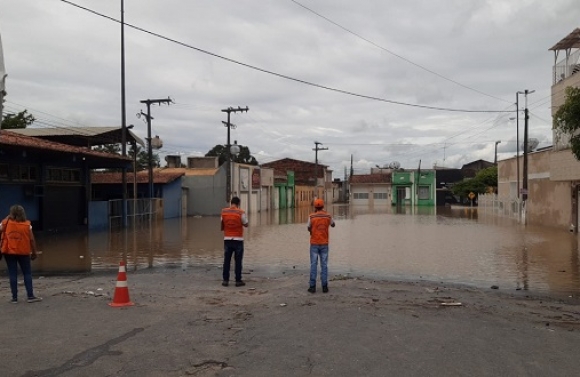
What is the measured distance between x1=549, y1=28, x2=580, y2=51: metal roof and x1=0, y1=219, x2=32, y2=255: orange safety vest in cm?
2352

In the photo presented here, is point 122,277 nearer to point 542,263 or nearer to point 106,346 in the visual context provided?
point 106,346

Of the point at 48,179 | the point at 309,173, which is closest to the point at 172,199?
the point at 48,179

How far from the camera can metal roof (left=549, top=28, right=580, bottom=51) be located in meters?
23.5

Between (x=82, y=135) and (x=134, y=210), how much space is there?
5447 mm

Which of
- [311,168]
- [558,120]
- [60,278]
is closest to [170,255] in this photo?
[60,278]

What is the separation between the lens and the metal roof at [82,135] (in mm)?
→ 30109

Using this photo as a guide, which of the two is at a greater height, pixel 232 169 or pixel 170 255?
pixel 232 169

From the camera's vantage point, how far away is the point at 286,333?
243 inches

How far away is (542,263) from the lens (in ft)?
48.0

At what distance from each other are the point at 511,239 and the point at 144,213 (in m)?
22.1

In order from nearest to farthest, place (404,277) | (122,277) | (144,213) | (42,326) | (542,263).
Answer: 1. (42,326)
2. (122,277)
3. (404,277)
4. (542,263)
5. (144,213)

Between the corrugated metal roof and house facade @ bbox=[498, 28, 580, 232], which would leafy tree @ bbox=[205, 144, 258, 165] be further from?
house facade @ bbox=[498, 28, 580, 232]

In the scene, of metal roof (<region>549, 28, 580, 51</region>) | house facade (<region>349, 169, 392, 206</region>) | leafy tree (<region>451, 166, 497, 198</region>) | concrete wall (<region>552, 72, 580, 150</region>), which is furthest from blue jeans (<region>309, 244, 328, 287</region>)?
house facade (<region>349, 169, 392, 206</region>)

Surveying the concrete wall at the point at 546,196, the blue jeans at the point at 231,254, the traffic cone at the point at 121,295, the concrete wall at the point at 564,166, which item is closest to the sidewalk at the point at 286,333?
the traffic cone at the point at 121,295
